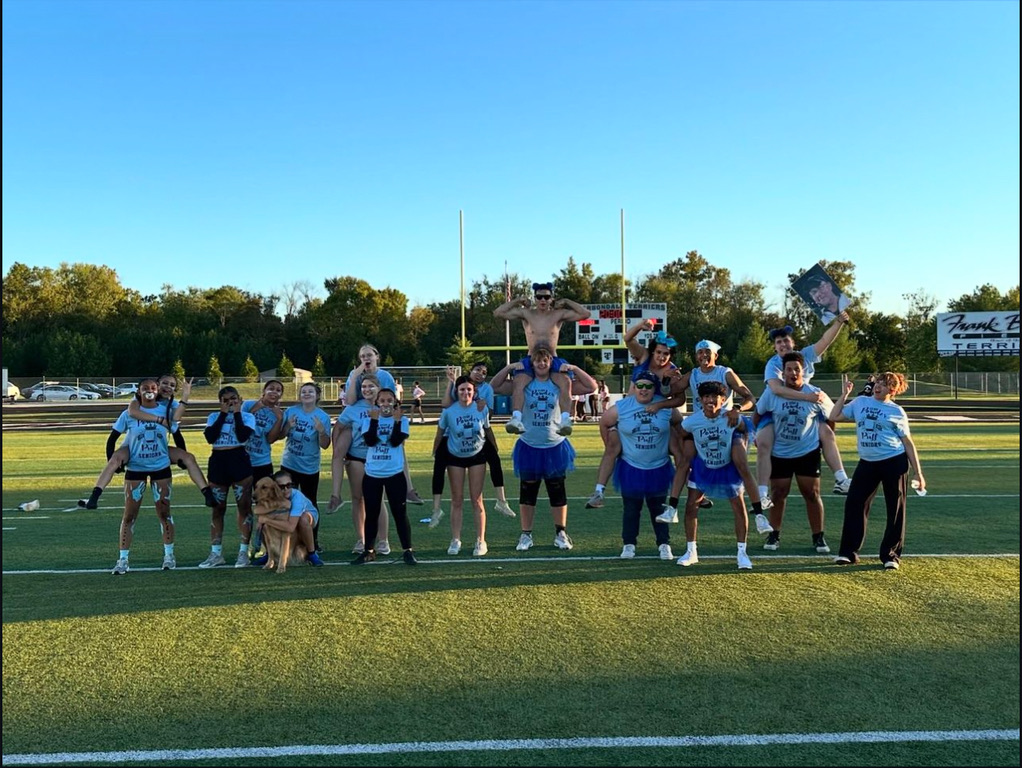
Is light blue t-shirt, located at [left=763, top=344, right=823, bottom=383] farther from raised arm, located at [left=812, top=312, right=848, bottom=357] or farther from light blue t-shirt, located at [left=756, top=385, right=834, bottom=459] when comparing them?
light blue t-shirt, located at [left=756, top=385, right=834, bottom=459]

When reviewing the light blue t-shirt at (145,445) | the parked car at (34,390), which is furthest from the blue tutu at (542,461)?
the parked car at (34,390)

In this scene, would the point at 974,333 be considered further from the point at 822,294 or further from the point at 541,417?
the point at 541,417

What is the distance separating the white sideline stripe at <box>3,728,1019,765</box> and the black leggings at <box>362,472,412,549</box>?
3.51 m

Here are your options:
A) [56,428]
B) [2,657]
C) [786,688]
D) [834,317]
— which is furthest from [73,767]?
[56,428]

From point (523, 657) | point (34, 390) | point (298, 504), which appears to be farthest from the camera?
point (34, 390)

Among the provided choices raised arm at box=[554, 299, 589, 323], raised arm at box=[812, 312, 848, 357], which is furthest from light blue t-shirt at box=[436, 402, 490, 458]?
raised arm at box=[812, 312, 848, 357]

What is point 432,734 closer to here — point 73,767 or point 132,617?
point 73,767

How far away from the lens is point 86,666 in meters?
4.72

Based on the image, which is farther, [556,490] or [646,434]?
[556,490]

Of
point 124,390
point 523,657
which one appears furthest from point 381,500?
point 124,390

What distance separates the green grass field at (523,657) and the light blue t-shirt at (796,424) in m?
0.92

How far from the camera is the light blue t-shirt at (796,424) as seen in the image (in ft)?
25.1

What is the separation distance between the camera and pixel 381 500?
23.6 feet

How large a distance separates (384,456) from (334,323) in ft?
215
